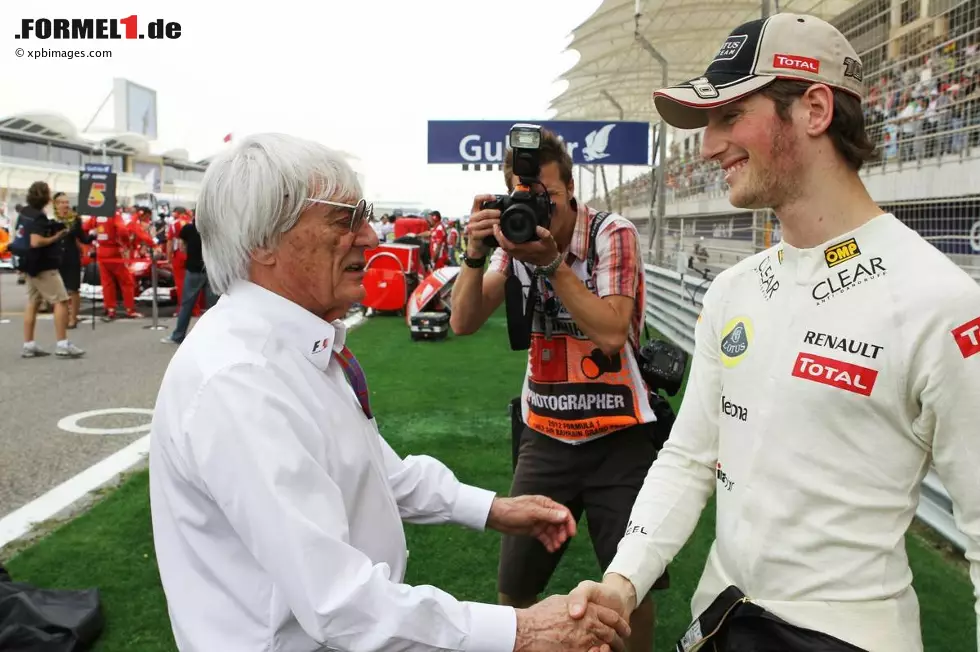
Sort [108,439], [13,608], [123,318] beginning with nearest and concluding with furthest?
[13,608] → [108,439] → [123,318]

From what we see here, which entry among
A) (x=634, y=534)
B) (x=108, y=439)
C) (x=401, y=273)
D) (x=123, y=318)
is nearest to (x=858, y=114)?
(x=634, y=534)

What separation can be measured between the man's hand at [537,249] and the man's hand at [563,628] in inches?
46.1

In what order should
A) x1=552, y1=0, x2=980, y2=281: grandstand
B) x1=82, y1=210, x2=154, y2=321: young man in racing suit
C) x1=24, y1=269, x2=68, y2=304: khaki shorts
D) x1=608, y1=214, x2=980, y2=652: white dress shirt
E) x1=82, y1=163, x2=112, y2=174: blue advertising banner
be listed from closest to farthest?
x1=608, y1=214, x2=980, y2=652: white dress shirt
x1=552, y1=0, x2=980, y2=281: grandstand
x1=24, y1=269, x2=68, y2=304: khaki shorts
x1=82, y1=163, x2=112, y2=174: blue advertising banner
x1=82, y1=210, x2=154, y2=321: young man in racing suit

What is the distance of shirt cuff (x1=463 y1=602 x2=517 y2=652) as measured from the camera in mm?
1549

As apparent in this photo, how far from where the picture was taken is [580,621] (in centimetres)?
167

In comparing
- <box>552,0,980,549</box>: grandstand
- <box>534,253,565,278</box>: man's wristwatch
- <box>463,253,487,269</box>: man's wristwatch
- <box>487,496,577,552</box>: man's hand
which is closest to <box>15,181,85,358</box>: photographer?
<box>552,0,980,549</box>: grandstand

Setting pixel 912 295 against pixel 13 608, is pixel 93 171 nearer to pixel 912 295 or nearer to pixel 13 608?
pixel 13 608

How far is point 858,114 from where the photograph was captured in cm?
165

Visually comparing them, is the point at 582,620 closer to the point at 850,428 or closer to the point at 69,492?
the point at 850,428

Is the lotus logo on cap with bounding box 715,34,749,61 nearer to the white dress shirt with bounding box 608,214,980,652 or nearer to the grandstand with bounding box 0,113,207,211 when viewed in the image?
the white dress shirt with bounding box 608,214,980,652

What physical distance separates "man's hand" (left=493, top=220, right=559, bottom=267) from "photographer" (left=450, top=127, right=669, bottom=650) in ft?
0.08

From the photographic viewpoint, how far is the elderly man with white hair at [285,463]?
1.45 m

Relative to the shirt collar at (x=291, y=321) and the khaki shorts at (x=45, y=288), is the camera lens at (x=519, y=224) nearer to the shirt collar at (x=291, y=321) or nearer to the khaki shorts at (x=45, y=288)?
the shirt collar at (x=291, y=321)

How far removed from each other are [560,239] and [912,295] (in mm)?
1494
